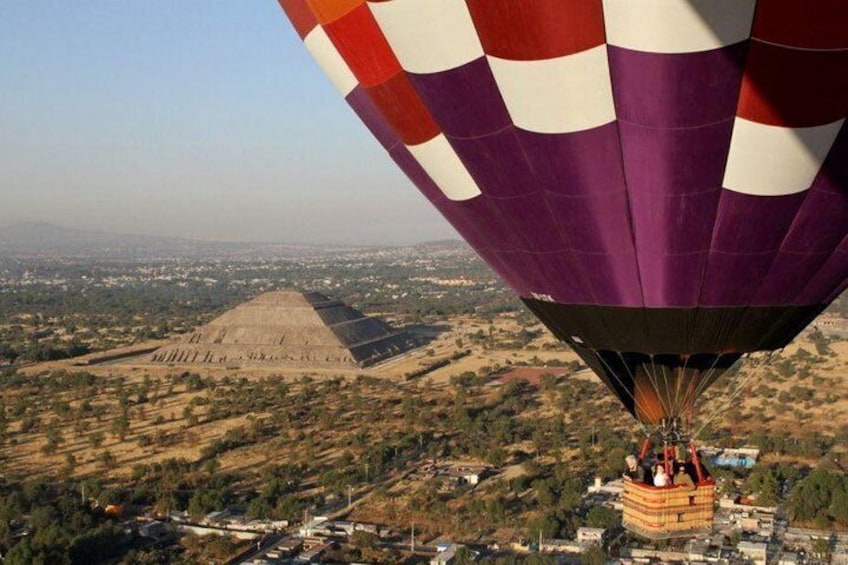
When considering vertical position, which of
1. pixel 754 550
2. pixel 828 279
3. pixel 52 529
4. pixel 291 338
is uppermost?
pixel 828 279

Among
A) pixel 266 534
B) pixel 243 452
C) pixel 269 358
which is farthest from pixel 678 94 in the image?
pixel 269 358

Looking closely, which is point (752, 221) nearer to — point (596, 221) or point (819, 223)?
point (819, 223)

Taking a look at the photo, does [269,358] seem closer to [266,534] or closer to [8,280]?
[266,534]

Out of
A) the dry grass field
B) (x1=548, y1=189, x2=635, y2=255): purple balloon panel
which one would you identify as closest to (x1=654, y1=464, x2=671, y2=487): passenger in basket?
(x1=548, y1=189, x2=635, y2=255): purple balloon panel

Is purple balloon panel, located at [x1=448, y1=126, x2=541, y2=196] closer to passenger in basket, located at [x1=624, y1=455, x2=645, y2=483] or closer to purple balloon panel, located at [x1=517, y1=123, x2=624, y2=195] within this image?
purple balloon panel, located at [x1=517, y1=123, x2=624, y2=195]

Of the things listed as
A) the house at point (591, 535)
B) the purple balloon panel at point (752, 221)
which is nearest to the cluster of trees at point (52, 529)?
the house at point (591, 535)

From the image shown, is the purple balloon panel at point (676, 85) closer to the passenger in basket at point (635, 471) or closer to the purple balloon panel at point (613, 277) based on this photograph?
the purple balloon panel at point (613, 277)

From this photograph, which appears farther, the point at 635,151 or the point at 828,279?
the point at 828,279

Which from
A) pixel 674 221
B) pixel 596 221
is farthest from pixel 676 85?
pixel 596 221
